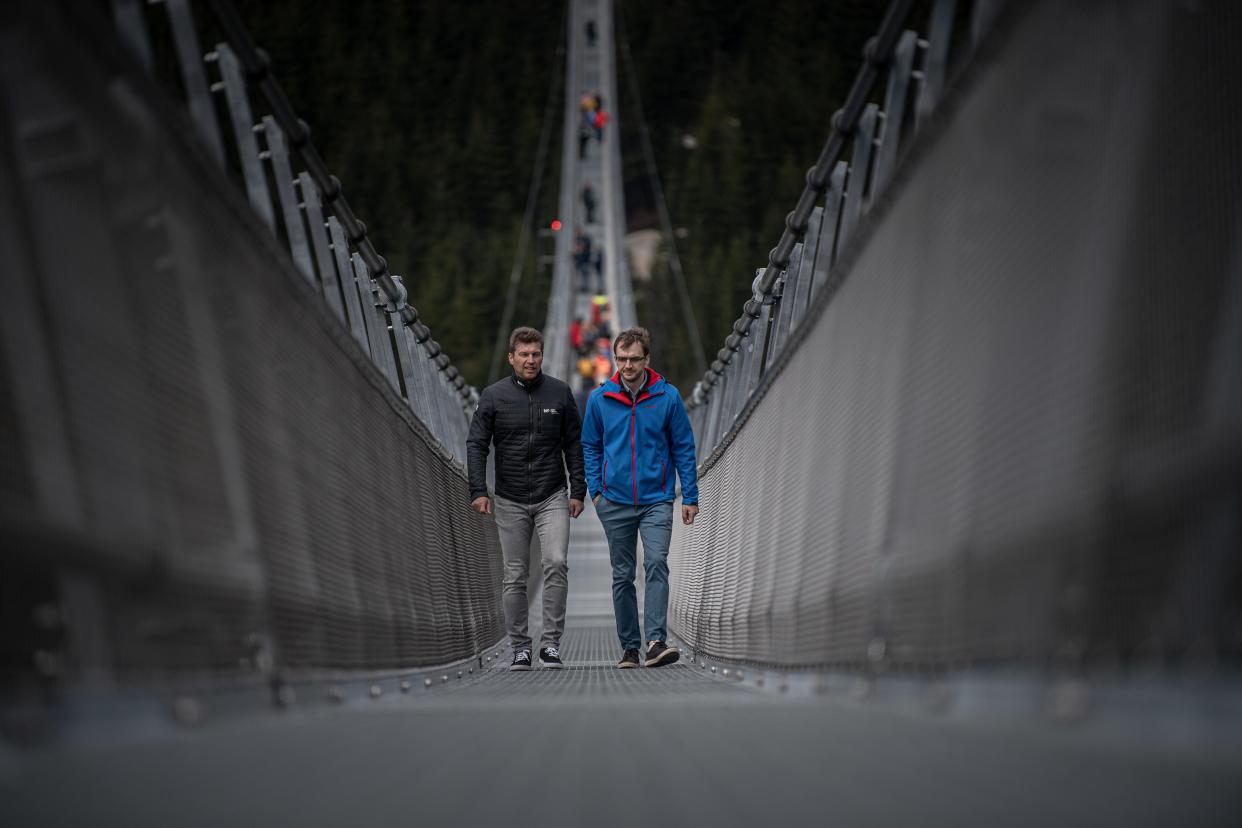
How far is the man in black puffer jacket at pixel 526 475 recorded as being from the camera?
8.88 metres

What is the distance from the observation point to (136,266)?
3299 millimetres

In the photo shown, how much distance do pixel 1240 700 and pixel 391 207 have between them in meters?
91.1

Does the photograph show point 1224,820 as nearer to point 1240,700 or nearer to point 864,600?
point 1240,700

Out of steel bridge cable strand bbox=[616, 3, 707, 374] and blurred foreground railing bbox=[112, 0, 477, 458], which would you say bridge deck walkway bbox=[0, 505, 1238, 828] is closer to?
blurred foreground railing bbox=[112, 0, 477, 458]

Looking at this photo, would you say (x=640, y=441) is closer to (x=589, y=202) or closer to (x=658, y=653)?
(x=658, y=653)

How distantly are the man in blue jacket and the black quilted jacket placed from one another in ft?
0.54

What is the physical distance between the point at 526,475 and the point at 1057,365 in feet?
20.4

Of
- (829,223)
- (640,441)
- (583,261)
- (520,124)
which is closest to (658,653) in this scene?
(640,441)

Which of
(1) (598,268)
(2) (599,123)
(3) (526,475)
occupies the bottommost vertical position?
(3) (526,475)

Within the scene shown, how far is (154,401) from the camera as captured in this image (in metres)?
3.29

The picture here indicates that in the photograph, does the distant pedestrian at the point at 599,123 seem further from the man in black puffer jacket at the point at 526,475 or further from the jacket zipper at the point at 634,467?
the jacket zipper at the point at 634,467

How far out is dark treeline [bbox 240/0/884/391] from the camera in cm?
7700

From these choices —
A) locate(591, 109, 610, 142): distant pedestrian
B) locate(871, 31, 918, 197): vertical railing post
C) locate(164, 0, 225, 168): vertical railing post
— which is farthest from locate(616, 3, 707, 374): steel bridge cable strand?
locate(164, 0, 225, 168): vertical railing post

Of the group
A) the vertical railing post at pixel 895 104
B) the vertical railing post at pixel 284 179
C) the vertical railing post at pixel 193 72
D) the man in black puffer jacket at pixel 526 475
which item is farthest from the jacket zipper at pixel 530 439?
the vertical railing post at pixel 193 72
